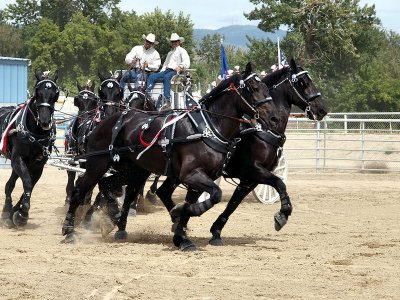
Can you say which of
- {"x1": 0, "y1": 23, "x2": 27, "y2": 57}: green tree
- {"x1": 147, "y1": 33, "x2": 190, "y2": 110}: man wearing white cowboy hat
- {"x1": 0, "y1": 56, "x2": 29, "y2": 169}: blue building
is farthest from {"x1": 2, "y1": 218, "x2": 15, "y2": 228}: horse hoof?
{"x1": 0, "y1": 23, "x2": 27, "y2": 57}: green tree

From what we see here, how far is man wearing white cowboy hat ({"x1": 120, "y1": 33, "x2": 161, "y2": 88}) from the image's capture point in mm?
14820

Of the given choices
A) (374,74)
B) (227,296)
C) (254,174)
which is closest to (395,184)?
(254,174)

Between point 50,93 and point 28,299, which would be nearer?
point 28,299

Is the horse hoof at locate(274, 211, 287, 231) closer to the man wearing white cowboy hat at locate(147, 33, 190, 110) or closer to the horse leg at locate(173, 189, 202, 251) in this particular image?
the horse leg at locate(173, 189, 202, 251)

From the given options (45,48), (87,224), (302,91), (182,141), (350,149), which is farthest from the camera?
(45,48)

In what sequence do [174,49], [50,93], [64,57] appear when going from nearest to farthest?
[50,93] → [174,49] → [64,57]

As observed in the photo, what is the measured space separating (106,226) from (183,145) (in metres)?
1.89

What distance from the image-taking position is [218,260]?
29.7 ft

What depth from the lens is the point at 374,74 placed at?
43.2m

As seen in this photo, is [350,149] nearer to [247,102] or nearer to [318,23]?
[247,102]

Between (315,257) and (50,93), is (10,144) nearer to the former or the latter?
(50,93)

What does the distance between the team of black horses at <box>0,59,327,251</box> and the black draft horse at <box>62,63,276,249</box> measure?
0.01 meters

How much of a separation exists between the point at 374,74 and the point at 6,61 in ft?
72.8

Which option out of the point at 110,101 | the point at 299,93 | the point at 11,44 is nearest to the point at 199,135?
the point at 299,93
